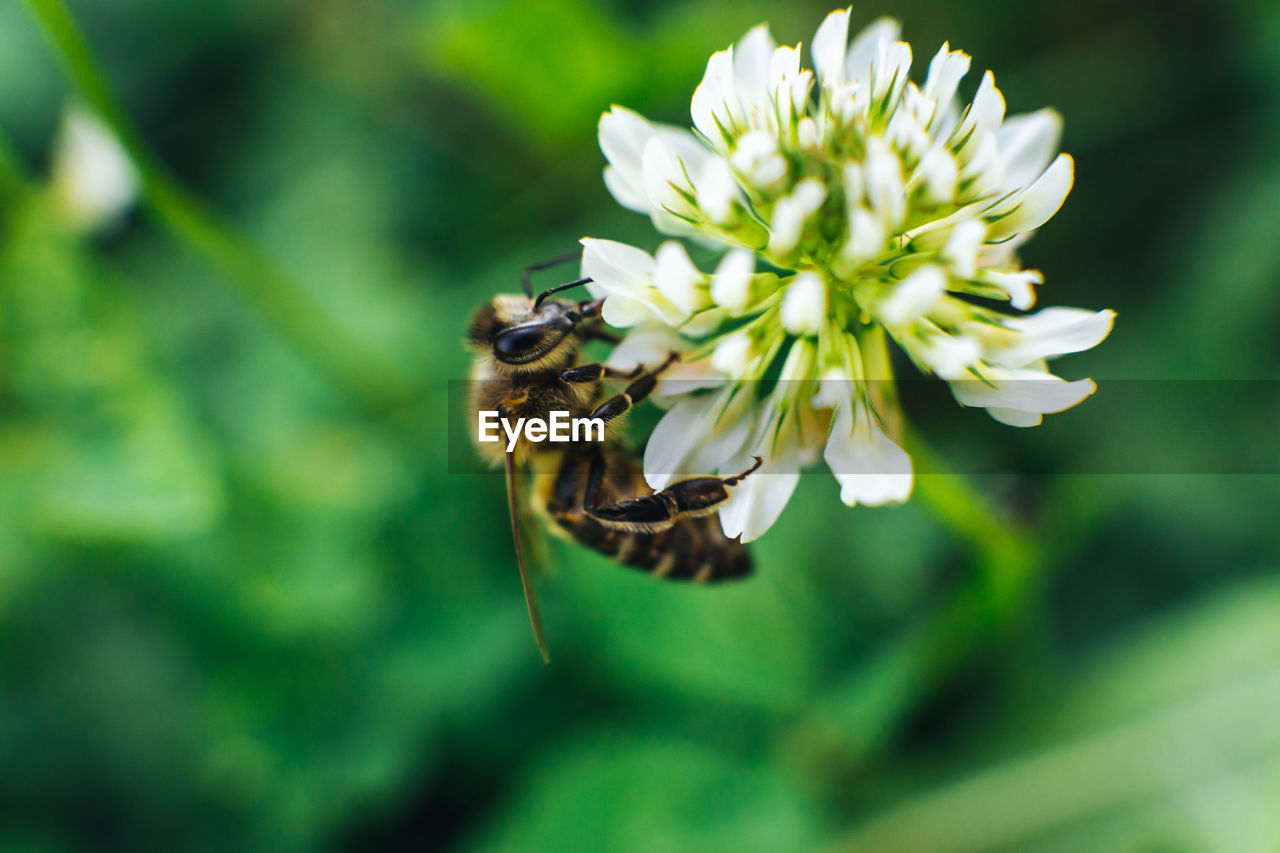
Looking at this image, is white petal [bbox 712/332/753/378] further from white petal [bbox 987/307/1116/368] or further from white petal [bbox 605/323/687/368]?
white petal [bbox 987/307/1116/368]

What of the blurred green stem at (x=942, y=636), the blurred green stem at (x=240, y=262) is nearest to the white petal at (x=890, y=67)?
the blurred green stem at (x=942, y=636)

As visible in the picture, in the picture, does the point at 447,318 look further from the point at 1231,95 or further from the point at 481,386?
the point at 1231,95

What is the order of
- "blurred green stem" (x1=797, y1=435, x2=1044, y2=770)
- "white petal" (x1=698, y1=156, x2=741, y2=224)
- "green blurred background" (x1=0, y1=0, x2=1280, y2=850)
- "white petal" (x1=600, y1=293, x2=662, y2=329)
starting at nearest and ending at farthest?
"white petal" (x1=698, y1=156, x2=741, y2=224), "white petal" (x1=600, y1=293, x2=662, y2=329), "blurred green stem" (x1=797, y1=435, x2=1044, y2=770), "green blurred background" (x1=0, y1=0, x2=1280, y2=850)

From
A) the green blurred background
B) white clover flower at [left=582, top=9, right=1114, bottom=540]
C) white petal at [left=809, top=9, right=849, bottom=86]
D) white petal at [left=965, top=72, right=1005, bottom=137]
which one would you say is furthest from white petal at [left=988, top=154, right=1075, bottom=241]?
the green blurred background

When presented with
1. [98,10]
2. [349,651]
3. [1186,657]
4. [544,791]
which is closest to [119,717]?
[349,651]

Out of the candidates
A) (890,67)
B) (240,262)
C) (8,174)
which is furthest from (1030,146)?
(8,174)

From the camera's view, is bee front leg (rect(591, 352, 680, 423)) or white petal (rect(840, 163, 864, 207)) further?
bee front leg (rect(591, 352, 680, 423))

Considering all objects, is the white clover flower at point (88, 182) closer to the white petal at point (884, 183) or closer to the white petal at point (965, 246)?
the white petal at point (884, 183)
